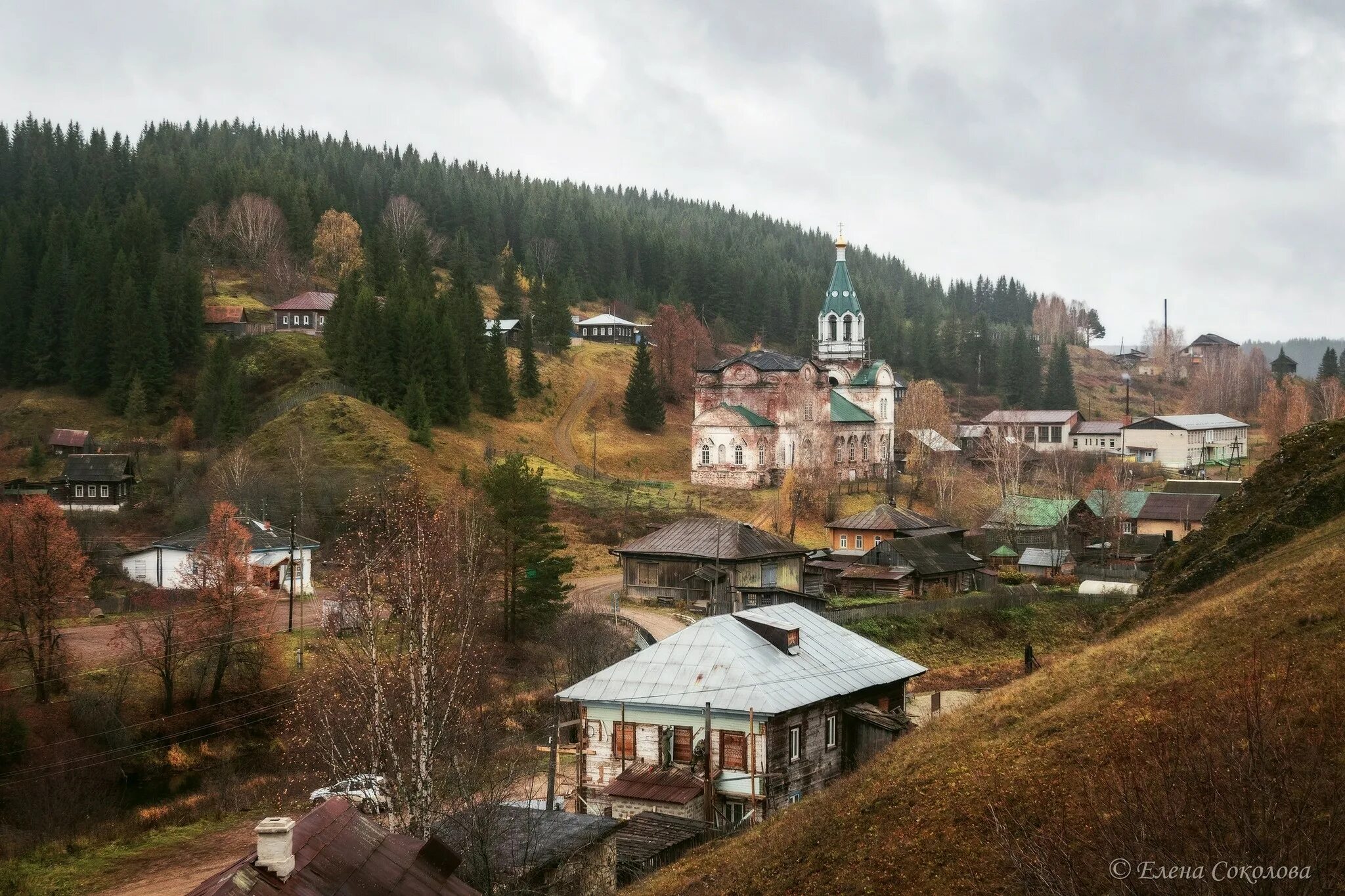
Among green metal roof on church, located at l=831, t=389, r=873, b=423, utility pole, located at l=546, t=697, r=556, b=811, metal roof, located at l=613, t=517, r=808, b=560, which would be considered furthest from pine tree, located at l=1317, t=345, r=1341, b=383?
utility pole, located at l=546, t=697, r=556, b=811

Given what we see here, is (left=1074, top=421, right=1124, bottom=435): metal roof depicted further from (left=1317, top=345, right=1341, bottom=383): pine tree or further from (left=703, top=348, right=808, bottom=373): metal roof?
(left=703, top=348, right=808, bottom=373): metal roof

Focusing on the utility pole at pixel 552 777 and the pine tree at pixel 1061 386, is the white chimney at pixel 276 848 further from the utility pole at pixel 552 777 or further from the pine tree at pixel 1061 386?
the pine tree at pixel 1061 386

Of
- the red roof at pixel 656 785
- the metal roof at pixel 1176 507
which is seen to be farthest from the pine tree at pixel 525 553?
the metal roof at pixel 1176 507

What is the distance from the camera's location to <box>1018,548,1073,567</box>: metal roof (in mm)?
54625

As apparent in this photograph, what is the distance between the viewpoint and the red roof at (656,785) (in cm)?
2188

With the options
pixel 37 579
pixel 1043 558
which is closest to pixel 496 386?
pixel 1043 558

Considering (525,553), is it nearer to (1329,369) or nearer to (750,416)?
(750,416)

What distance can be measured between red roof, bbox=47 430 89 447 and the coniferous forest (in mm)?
6282

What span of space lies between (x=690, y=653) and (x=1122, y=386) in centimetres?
12720

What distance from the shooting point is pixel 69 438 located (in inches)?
2441

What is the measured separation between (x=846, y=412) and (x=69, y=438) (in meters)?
44.1

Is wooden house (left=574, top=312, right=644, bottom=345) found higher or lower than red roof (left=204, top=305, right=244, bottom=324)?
higher

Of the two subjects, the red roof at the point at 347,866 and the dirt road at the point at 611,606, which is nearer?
the red roof at the point at 347,866

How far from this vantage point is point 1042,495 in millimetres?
76375
